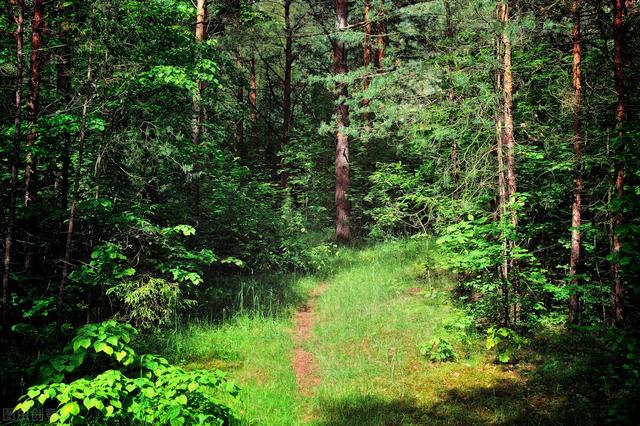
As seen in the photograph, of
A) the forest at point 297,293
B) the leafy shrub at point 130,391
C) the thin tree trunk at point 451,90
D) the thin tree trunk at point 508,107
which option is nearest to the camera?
the leafy shrub at point 130,391

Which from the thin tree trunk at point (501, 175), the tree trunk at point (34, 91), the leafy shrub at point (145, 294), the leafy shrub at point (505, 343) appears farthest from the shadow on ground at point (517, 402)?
the tree trunk at point (34, 91)

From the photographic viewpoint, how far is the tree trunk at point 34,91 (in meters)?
6.14

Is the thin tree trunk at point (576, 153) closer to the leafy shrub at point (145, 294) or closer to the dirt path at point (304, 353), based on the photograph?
the dirt path at point (304, 353)

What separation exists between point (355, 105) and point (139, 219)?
364 inches

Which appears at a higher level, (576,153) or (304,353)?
(576,153)

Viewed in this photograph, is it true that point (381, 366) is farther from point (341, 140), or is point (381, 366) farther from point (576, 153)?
point (341, 140)

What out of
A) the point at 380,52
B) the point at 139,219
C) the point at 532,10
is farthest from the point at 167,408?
the point at 380,52

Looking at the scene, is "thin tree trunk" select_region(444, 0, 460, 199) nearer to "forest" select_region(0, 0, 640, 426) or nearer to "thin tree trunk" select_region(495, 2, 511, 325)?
"forest" select_region(0, 0, 640, 426)

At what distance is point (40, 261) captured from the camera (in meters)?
7.03

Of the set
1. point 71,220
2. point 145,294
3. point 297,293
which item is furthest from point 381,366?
point 71,220

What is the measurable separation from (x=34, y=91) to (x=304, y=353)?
21.1ft

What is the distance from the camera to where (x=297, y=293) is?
11430 millimetres

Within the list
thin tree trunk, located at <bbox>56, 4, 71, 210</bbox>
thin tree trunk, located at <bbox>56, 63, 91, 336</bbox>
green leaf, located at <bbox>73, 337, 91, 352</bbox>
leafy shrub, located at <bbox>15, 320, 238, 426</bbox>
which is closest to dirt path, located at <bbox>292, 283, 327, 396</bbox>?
leafy shrub, located at <bbox>15, 320, 238, 426</bbox>

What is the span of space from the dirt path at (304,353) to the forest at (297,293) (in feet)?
0.15
